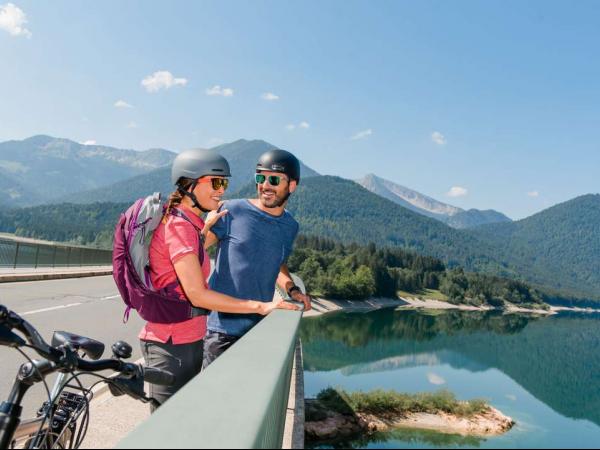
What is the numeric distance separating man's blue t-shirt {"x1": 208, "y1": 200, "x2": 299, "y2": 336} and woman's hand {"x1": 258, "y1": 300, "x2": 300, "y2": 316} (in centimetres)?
40

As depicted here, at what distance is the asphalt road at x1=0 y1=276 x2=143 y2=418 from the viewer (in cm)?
663

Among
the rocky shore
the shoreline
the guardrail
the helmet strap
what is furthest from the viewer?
the shoreline

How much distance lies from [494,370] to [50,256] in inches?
2761

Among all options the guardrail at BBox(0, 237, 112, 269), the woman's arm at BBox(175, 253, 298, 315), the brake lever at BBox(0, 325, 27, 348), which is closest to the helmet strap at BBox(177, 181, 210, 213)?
the woman's arm at BBox(175, 253, 298, 315)

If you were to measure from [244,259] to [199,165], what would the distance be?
0.82 metres

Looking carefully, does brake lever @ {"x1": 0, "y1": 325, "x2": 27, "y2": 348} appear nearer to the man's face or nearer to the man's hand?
the man's hand

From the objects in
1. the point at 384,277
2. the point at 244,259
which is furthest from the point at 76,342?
the point at 384,277

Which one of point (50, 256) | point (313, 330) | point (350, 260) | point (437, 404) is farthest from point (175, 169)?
point (350, 260)

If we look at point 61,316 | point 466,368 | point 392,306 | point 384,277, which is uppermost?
point 61,316

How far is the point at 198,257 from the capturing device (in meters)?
2.49

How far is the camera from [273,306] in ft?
9.13

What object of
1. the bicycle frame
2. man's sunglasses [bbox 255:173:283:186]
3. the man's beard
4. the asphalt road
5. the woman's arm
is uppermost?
man's sunglasses [bbox 255:173:283:186]

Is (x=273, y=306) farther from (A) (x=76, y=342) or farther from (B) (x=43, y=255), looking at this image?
(B) (x=43, y=255)

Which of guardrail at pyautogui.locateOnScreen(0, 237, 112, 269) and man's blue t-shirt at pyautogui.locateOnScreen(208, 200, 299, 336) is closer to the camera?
man's blue t-shirt at pyautogui.locateOnScreen(208, 200, 299, 336)
